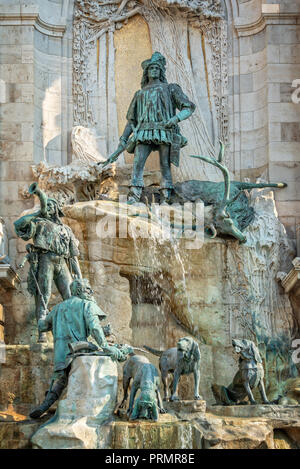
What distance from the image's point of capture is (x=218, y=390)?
15.9m

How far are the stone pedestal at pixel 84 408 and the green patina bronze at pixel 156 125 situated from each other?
547cm

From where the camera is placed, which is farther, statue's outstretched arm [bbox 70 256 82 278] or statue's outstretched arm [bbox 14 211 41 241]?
statue's outstretched arm [bbox 14 211 41 241]

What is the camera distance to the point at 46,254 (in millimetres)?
16938

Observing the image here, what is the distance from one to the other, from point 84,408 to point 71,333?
123 cm

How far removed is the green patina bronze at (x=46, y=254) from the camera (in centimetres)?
1688

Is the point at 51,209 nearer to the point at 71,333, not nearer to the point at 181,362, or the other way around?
the point at 71,333

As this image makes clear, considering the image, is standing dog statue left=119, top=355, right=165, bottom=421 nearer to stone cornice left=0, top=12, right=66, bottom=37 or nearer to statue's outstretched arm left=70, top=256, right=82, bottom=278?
statue's outstretched arm left=70, top=256, right=82, bottom=278

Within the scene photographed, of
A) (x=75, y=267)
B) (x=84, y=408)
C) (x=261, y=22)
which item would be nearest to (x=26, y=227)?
(x=75, y=267)

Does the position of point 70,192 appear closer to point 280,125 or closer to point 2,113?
point 2,113

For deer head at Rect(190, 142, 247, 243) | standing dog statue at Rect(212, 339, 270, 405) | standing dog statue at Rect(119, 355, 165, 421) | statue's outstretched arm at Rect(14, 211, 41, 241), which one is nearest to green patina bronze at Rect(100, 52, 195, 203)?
deer head at Rect(190, 142, 247, 243)

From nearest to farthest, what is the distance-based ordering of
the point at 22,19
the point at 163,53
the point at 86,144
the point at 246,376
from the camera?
1. the point at 246,376
2. the point at 86,144
3. the point at 22,19
4. the point at 163,53

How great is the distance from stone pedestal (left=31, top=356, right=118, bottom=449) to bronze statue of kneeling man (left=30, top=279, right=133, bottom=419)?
28cm

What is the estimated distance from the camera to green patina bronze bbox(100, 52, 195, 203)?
19266 millimetres
